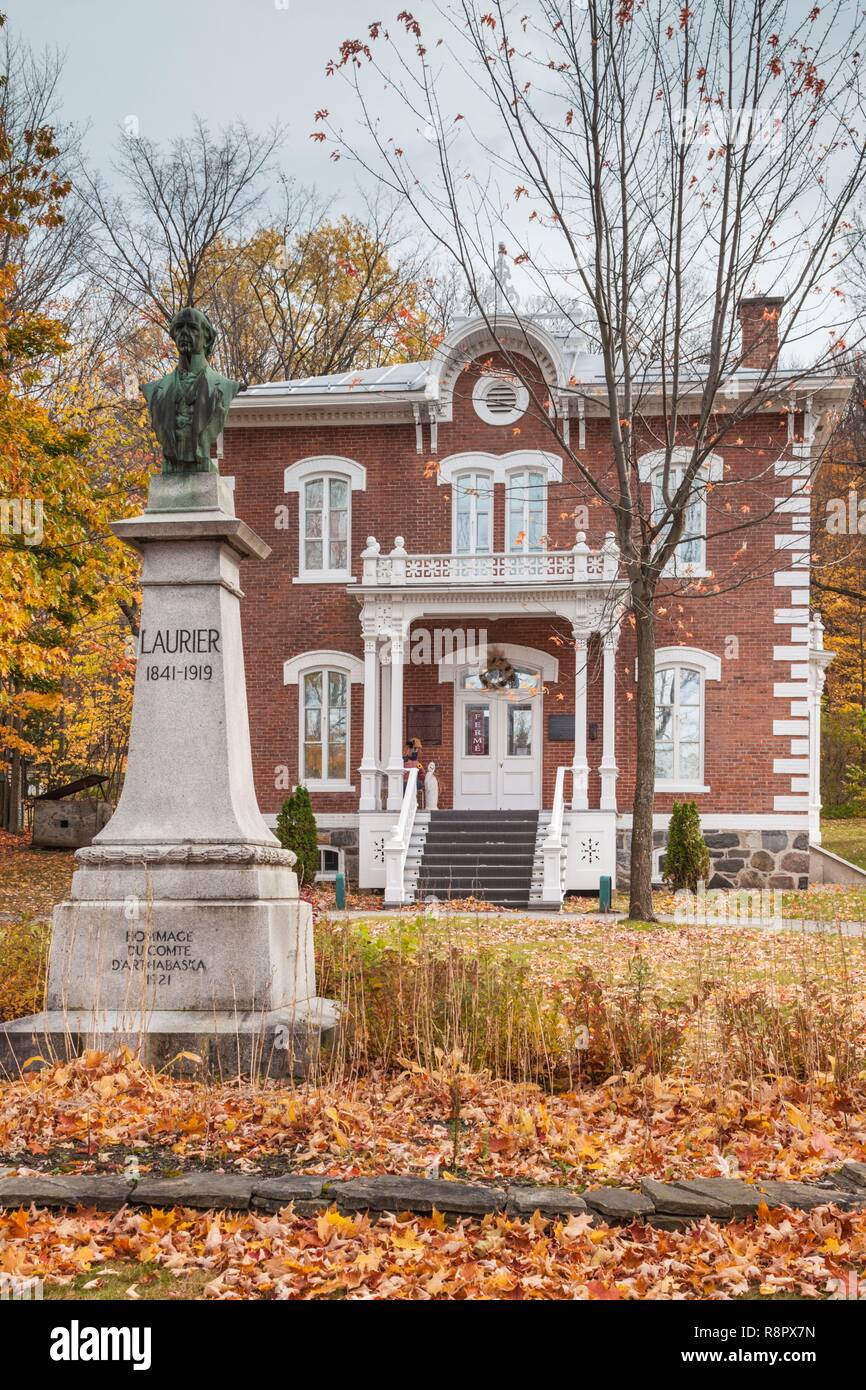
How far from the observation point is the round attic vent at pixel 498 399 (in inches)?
Answer: 925

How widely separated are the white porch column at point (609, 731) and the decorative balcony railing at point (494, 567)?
1149 millimetres

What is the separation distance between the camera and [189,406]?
30.2 ft

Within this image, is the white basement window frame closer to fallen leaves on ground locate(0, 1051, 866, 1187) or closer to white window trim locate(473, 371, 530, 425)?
white window trim locate(473, 371, 530, 425)

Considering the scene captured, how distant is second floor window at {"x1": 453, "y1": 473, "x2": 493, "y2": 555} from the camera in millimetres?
23562

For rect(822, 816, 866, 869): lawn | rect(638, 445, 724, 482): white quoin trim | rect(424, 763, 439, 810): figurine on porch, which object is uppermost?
rect(638, 445, 724, 482): white quoin trim

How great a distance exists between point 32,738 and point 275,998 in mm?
26680

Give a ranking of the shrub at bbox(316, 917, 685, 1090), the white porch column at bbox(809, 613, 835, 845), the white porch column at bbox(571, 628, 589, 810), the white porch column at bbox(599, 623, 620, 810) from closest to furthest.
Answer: the shrub at bbox(316, 917, 685, 1090)
the white porch column at bbox(571, 628, 589, 810)
the white porch column at bbox(599, 623, 620, 810)
the white porch column at bbox(809, 613, 835, 845)

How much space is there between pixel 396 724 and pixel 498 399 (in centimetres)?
631

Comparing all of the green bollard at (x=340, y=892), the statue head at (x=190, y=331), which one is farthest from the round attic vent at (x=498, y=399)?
the statue head at (x=190, y=331)

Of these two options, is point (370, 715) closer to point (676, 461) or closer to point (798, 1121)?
point (676, 461)

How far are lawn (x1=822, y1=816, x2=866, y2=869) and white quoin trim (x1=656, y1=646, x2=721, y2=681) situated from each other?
732 centimetres

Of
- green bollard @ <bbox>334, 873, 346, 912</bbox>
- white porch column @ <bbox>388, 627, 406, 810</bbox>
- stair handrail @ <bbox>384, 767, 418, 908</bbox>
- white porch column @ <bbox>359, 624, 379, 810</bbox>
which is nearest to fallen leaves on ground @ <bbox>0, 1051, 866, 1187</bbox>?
green bollard @ <bbox>334, 873, 346, 912</bbox>

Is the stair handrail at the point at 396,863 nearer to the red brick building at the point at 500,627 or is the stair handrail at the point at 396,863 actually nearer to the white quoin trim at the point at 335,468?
the red brick building at the point at 500,627
